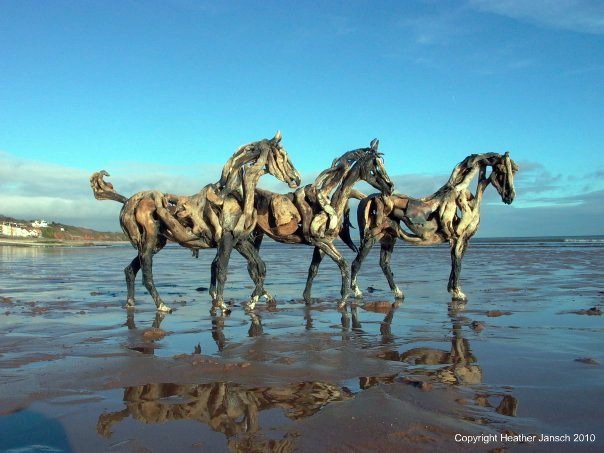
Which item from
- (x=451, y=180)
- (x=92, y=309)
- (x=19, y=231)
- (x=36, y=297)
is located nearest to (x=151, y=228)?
(x=92, y=309)

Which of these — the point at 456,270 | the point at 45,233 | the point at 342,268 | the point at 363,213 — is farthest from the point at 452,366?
the point at 45,233

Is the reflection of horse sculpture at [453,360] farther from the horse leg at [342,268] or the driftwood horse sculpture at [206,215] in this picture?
the driftwood horse sculpture at [206,215]

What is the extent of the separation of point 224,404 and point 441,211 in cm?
821

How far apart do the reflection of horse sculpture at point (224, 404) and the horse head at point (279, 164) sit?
5.98m

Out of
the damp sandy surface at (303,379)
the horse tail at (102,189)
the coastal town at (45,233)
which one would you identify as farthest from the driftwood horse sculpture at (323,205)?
the coastal town at (45,233)

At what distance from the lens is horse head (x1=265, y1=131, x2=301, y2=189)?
406 inches

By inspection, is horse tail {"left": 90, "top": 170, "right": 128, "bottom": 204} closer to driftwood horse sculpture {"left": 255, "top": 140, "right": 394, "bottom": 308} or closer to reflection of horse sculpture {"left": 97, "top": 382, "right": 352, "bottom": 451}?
driftwood horse sculpture {"left": 255, "top": 140, "right": 394, "bottom": 308}

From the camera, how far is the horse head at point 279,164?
10.3 metres

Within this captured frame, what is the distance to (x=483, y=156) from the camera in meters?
11.7

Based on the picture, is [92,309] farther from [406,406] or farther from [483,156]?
[483,156]

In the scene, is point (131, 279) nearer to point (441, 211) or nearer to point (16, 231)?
point (441, 211)

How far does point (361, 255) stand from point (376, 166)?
2035 mm

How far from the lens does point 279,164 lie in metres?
10.3

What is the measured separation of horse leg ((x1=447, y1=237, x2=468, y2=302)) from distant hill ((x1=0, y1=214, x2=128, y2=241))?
95.5 m
